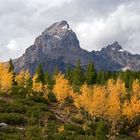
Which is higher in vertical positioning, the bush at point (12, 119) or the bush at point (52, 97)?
the bush at point (52, 97)

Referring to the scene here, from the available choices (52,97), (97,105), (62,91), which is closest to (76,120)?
(97,105)

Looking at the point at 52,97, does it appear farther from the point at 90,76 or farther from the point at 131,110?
the point at 90,76

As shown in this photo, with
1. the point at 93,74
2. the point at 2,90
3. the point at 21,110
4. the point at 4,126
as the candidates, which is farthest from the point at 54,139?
the point at 93,74

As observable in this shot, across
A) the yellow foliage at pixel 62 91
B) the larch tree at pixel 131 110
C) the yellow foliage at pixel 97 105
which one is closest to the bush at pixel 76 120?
the yellow foliage at pixel 97 105

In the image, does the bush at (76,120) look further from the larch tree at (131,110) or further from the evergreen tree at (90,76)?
the evergreen tree at (90,76)

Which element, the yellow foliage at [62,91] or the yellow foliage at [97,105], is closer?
the yellow foliage at [97,105]

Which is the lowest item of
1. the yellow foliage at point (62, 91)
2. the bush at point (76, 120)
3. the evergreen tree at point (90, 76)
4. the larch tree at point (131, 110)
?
the bush at point (76, 120)

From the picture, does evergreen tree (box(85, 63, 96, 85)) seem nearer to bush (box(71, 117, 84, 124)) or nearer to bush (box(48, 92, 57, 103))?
bush (box(48, 92, 57, 103))

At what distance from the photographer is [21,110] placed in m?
48.3

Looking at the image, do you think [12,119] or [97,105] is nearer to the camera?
[12,119]

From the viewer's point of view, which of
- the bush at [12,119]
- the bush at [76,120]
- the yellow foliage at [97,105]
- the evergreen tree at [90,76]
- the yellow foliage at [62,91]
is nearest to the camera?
the bush at [12,119]

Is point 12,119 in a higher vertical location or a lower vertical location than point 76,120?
higher

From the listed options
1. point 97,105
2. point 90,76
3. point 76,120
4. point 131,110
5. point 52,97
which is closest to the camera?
point 76,120

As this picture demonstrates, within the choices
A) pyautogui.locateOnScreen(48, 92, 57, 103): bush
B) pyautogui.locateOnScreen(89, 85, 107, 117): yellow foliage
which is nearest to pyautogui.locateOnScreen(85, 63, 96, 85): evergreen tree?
pyautogui.locateOnScreen(48, 92, 57, 103): bush
